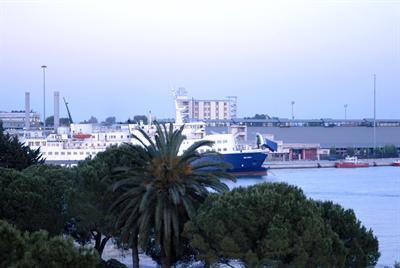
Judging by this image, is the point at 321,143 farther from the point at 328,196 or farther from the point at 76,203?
the point at 76,203

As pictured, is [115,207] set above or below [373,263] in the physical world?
above

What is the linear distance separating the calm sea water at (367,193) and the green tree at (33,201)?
5344 millimetres

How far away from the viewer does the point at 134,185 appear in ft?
33.3

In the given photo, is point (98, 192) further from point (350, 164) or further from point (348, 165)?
point (350, 164)

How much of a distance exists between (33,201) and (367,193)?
65.8ft

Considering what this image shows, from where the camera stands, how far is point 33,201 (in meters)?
10.9

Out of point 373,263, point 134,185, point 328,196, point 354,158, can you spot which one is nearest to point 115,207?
point 134,185

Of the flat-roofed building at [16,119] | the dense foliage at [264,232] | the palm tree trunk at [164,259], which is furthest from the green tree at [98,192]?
the flat-roofed building at [16,119]

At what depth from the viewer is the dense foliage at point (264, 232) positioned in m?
8.94

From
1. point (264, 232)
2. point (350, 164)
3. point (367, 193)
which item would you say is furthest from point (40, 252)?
point (350, 164)

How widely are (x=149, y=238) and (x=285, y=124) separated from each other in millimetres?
57649

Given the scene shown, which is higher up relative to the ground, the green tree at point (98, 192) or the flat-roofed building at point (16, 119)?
the flat-roofed building at point (16, 119)

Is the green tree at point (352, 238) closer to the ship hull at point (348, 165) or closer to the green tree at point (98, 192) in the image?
the green tree at point (98, 192)

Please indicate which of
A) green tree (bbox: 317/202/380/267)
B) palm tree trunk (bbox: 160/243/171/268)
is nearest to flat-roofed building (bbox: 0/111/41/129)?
palm tree trunk (bbox: 160/243/171/268)
